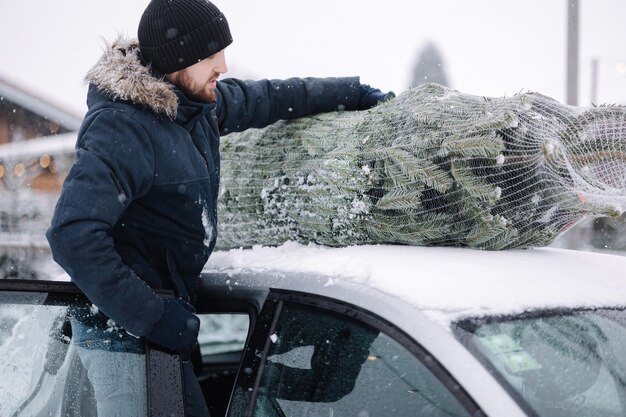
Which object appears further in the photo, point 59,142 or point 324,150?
point 59,142

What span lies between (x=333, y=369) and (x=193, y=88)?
3.35 ft

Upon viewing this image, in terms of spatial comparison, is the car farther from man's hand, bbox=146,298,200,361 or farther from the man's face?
the man's face

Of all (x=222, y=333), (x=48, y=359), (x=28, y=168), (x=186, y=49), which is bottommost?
(x=28, y=168)

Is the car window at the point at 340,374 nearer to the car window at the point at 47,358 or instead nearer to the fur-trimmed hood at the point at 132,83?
the car window at the point at 47,358

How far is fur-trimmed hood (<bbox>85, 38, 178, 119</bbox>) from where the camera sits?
199 cm

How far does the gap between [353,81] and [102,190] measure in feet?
4.21

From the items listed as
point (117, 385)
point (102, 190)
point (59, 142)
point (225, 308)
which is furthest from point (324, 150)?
point (59, 142)

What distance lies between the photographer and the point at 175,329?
1.86 meters

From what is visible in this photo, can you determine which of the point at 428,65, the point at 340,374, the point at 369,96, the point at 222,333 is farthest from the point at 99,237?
the point at 428,65

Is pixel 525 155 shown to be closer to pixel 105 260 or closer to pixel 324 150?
pixel 324 150

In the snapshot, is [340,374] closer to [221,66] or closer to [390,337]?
[390,337]

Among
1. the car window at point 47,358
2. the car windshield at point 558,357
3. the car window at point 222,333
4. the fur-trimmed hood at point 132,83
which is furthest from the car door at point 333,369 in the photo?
the car window at point 222,333

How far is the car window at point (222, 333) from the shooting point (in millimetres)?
3467

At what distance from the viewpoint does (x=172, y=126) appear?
2.08m
